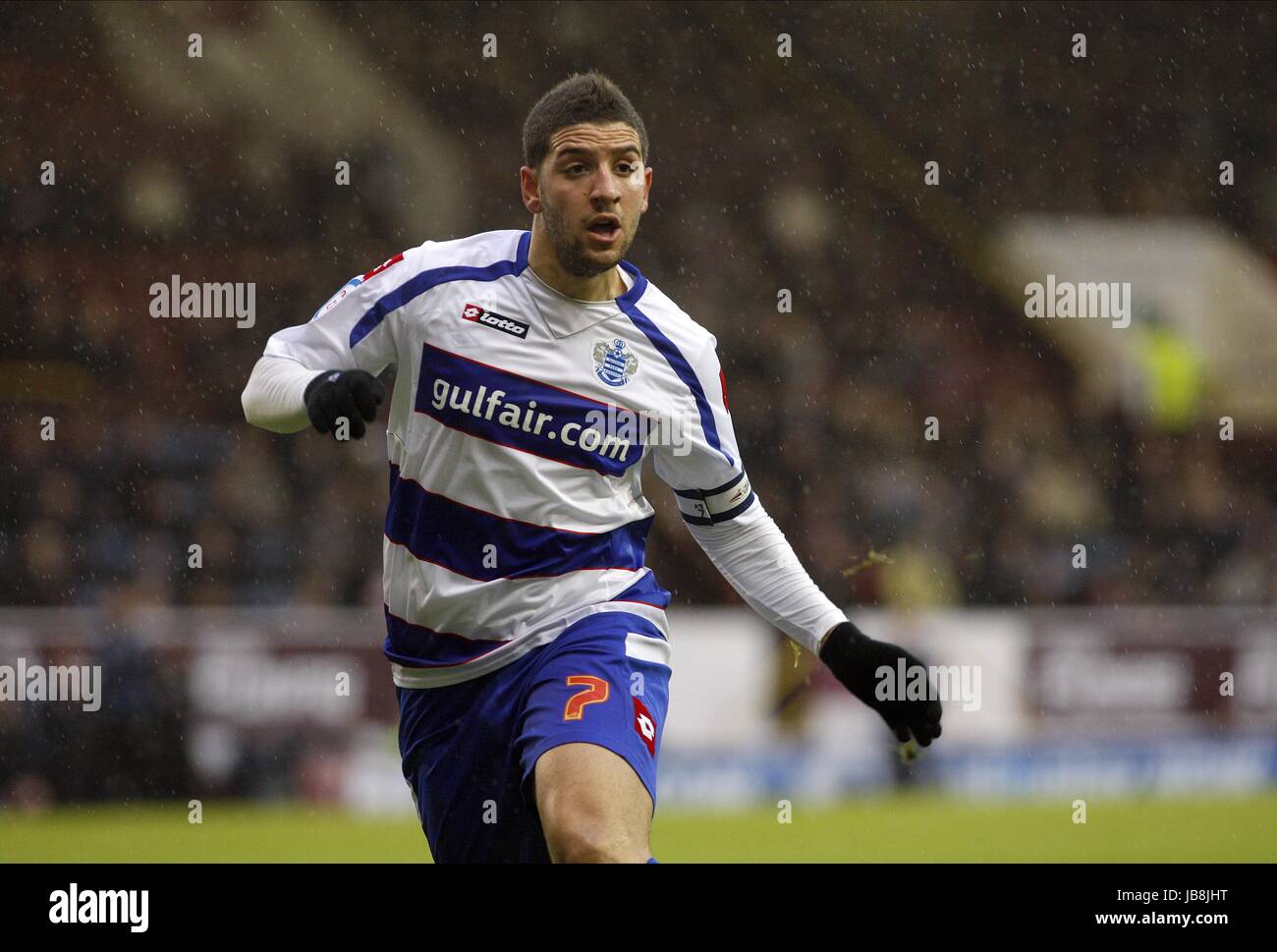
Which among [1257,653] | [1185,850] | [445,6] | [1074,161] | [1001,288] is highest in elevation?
[445,6]

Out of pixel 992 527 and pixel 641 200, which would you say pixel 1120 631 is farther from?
pixel 641 200

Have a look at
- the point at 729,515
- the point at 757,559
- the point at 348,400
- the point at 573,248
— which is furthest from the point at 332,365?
the point at 757,559

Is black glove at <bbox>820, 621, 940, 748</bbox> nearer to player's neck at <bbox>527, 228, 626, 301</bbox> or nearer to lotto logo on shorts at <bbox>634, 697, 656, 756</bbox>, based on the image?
lotto logo on shorts at <bbox>634, 697, 656, 756</bbox>

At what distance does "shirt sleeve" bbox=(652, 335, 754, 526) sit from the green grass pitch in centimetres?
389

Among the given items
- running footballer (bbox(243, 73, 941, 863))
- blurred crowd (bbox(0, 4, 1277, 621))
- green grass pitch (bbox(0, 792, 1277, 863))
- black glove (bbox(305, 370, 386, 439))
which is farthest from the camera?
blurred crowd (bbox(0, 4, 1277, 621))

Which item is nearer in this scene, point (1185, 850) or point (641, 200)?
point (641, 200)

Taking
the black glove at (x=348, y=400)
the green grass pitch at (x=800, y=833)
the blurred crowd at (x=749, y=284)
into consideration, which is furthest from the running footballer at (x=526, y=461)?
the blurred crowd at (x=749, y=284)

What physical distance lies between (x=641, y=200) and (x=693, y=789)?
653 centimetres

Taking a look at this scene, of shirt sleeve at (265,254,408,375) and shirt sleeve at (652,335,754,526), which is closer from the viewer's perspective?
shirt sleeve at (265,254,408,375)

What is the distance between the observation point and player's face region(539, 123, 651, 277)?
4004 mm

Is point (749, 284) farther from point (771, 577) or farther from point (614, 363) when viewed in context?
point (614, 363)

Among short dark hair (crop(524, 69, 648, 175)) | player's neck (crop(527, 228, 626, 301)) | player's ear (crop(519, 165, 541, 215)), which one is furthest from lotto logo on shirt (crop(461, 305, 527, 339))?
short dark hair (crop(524, 69, 648, 175))
